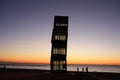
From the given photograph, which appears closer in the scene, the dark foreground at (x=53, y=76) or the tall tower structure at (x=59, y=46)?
the dark foreground at (x=53, y=76)

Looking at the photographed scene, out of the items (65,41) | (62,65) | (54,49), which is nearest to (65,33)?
(65,41)

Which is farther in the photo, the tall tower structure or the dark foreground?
the tall tower structure

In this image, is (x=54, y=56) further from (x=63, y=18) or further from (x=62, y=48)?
(x=63, y=18)

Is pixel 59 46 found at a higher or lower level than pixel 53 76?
higher

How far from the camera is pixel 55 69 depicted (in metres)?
38.4

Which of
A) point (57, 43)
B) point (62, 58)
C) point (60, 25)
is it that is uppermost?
point (60, 25)

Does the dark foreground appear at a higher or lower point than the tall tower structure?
lower

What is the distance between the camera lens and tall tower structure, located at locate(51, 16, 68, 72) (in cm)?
3844

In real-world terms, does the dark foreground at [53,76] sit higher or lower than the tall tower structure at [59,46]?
lower

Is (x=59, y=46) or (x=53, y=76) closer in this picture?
(x=53, y=76)

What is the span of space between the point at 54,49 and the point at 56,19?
711cm

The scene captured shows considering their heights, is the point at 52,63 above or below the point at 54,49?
below

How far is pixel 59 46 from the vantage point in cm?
3881

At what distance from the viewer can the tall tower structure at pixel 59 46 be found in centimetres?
3844
